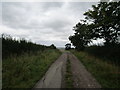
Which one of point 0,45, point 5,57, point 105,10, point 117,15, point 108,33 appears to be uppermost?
point 105,10

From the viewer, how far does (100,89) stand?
17.6ft

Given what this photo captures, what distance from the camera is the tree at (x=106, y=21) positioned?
45.5 ft

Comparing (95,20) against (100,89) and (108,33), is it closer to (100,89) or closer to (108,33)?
(108,33)

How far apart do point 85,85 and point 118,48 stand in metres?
7.40

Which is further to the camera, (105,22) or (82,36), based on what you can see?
(82,36)

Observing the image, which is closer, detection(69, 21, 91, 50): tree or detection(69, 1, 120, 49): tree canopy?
detection(69, 1, 120, 49): tree canopy

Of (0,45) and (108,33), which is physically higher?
(108,33)

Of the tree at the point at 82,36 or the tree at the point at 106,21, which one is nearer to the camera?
the tree at the point at 106,21

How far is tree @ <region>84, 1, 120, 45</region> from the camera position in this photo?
1386 centimetres

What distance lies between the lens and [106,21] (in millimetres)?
14195

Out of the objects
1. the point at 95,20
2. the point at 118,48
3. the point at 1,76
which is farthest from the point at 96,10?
the point at 1,76

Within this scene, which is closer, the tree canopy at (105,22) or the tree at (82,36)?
the tree canopy at (105,22)

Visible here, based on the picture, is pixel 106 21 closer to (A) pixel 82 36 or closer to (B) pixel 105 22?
(B) pixel 105 22

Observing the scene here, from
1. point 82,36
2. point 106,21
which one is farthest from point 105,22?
point 82,36
